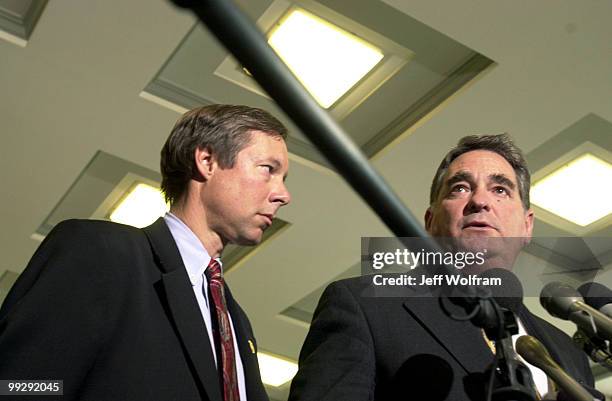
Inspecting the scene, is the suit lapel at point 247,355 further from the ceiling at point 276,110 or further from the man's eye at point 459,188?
the ceiling at point 276,110

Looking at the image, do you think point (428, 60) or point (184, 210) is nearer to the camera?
point (184, 210)

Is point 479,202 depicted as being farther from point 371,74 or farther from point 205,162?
point 371,74

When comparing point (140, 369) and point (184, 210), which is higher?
point (184, 210)

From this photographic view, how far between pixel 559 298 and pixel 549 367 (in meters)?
0.20

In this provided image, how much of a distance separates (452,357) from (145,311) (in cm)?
58

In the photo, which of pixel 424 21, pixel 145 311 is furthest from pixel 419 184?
pixel 145 311

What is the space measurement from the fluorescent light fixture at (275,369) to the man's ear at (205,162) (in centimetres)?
523

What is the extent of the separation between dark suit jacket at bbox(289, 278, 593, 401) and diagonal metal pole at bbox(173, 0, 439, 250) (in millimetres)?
820

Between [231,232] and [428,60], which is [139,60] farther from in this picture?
[231,232]

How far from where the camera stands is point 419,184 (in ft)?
14.8

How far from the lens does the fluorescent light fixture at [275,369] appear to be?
713 centimetres

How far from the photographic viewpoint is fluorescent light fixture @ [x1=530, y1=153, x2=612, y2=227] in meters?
4.46

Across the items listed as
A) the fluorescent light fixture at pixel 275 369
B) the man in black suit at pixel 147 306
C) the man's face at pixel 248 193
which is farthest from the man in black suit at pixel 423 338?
the fluorescent light fixture at pixel 275 369

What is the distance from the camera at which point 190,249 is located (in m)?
1.76
